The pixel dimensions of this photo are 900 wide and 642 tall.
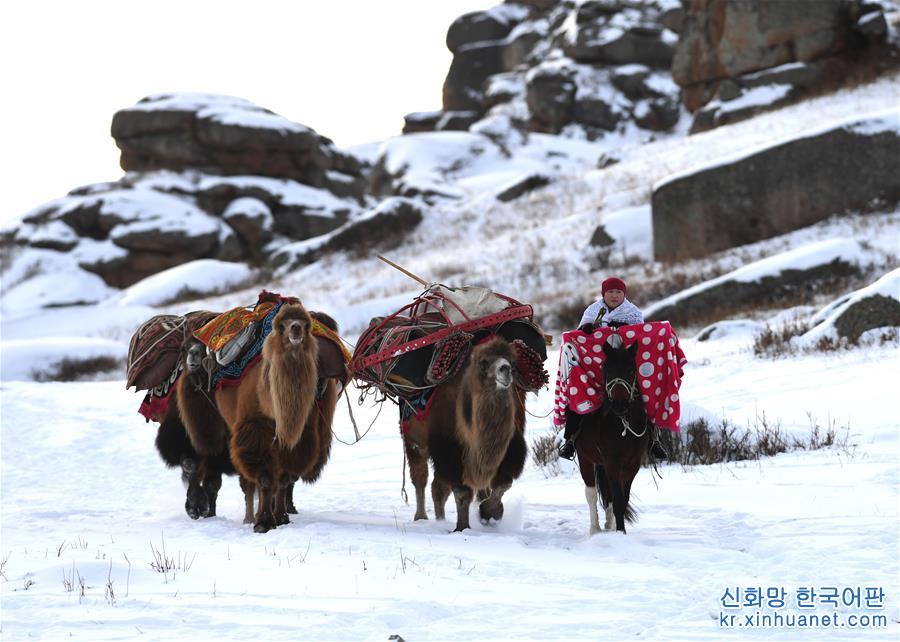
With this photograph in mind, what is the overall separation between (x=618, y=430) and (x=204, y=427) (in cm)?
404

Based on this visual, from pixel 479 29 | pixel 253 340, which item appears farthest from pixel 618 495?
pixel 479 29

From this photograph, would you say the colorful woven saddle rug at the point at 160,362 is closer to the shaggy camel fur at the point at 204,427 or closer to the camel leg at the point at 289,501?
the shaggy camel fur at the point at 204,427

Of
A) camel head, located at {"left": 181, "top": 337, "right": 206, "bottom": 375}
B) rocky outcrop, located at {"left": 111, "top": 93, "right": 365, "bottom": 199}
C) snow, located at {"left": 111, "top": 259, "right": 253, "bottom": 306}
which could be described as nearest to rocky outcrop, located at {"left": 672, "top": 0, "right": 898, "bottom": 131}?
snow, located at {"left": 111, "top": 259, "right": 253, "bottom": 306}

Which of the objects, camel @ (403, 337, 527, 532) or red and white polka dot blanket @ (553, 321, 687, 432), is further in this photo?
camel @ (403, 337, 527, 532)

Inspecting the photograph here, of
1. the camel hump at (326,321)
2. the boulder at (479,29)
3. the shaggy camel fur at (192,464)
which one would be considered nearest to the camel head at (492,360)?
the camel hump at (326,321)

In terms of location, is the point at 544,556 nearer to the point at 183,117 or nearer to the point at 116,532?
the point at 116,532

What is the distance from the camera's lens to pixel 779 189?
20.7 m

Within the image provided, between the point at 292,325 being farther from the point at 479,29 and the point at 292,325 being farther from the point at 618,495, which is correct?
the point at 479,29

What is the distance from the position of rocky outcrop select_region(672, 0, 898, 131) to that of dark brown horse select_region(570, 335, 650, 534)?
89.4 feet

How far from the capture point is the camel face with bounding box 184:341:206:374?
8.40 meters

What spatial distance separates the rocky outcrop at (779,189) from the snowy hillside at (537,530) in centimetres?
62

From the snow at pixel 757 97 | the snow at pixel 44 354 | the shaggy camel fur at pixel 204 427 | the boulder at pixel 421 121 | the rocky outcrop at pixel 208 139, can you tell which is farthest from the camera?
the boulder at pixel 421 121

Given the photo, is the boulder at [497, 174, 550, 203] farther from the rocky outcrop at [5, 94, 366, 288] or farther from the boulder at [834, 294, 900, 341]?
the boulder at [834, 294, 900, 341]

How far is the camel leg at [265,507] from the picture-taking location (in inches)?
285
